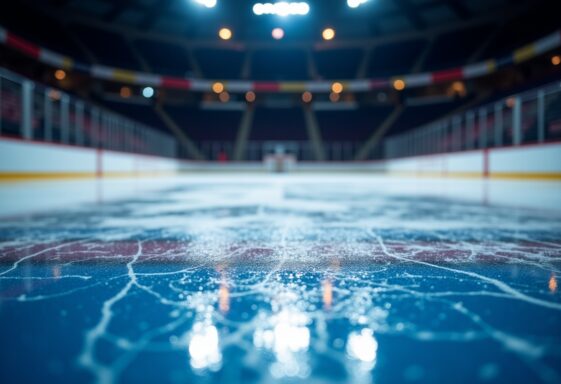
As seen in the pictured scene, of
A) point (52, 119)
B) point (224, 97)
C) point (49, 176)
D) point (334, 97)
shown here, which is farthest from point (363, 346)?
point (224, 97)

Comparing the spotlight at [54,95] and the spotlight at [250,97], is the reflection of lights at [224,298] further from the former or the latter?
the spotlight at [250,97]

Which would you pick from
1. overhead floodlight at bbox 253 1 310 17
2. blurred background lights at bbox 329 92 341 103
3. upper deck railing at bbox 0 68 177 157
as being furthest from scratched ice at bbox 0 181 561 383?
blurred background lights at bbox 329 92 341 103

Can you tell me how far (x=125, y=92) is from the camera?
65.7 feet

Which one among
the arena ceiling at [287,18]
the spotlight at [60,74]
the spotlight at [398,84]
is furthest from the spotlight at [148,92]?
the spotlight at [398,84]

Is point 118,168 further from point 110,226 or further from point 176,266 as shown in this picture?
point 176,266

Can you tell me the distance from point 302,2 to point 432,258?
999cm

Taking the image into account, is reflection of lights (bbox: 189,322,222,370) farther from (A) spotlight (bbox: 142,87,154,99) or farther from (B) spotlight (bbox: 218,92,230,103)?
(B) spotlight (bbox: 218,92,230,103)

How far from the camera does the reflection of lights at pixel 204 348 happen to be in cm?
51

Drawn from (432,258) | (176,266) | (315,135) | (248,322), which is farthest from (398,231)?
(315,135)

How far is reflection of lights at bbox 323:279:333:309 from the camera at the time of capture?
0.74 meters

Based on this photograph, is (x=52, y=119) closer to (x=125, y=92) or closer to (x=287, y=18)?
(x=287, y=18)

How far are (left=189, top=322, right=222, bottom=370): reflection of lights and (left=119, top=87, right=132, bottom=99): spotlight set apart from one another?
21522mm

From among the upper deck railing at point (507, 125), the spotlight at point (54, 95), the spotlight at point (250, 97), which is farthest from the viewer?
the spotlight at point (250, 97)

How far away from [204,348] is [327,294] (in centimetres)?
33
